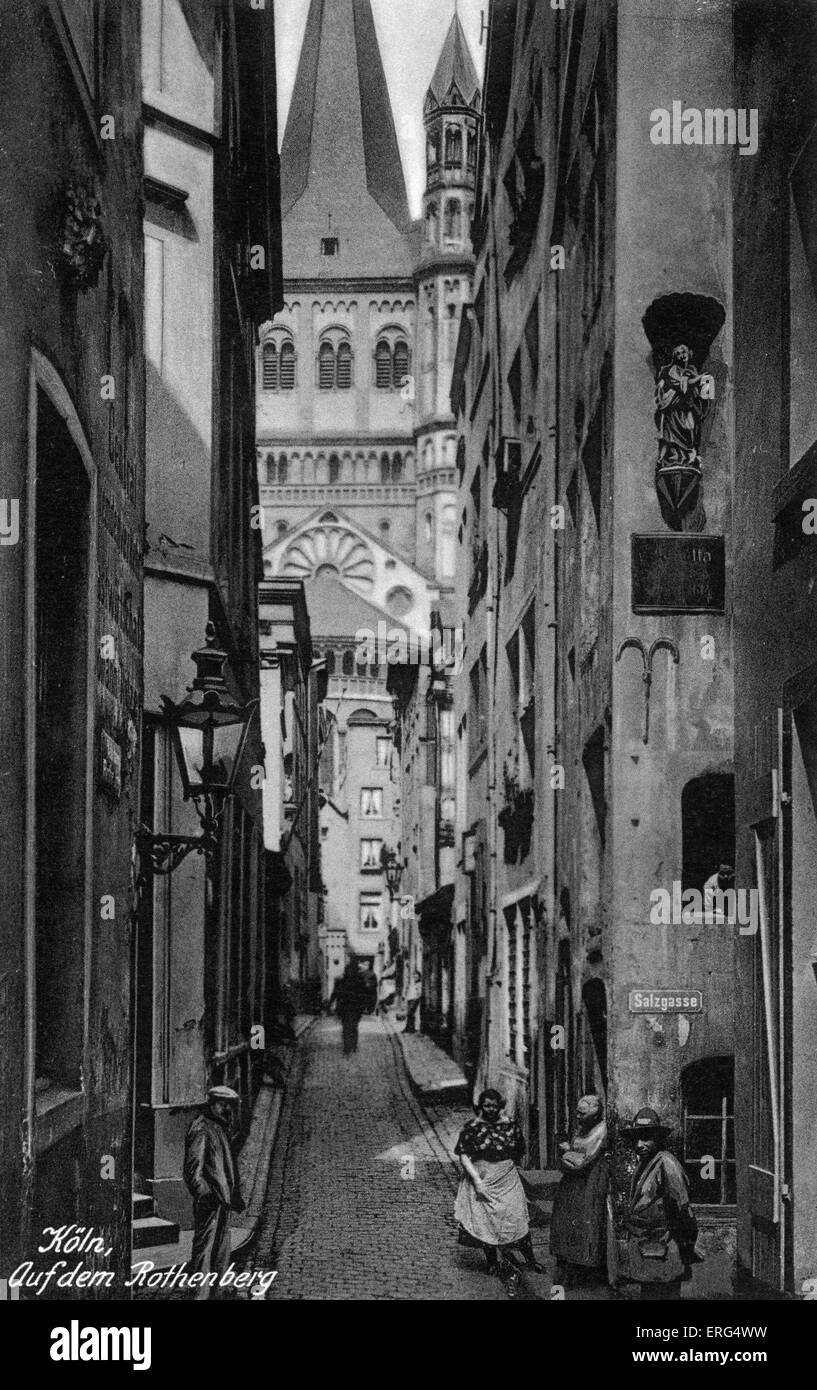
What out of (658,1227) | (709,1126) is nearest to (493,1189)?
(658,1227)

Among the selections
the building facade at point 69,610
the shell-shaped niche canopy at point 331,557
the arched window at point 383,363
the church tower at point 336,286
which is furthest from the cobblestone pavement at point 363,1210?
the shell-shaped niche canopy at point 331,557

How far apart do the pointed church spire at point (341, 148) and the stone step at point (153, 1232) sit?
590 cm

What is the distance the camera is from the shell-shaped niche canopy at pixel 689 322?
8.30 m

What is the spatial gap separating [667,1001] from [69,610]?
3420 millimetres

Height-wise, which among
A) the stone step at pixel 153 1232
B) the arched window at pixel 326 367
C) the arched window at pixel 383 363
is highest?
the arched window at pixel 383 363

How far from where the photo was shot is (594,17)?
918 centimetres

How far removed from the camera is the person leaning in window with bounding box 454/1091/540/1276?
810 cm

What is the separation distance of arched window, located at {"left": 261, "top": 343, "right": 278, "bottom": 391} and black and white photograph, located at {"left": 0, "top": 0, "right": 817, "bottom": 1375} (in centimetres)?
367

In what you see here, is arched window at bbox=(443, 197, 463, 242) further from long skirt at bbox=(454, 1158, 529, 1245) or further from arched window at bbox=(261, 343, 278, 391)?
long skirt at bbox=(454, 1158, 529, 1245)

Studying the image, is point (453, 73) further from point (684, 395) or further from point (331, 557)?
point (331, 557)

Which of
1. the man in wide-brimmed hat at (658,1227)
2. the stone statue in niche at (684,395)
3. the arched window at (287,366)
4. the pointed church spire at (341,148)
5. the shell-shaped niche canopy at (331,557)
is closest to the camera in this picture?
the man in wide-brimmed hat at (658,1227)

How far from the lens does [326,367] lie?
19.7 m

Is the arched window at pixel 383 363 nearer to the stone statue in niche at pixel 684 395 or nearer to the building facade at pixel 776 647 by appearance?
the stone statue in niche at pixel 684 395

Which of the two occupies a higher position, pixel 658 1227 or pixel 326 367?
pixel 326 367
